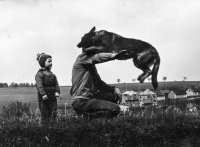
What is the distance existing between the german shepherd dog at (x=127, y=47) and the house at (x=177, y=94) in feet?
5.73

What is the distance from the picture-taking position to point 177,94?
7.05m

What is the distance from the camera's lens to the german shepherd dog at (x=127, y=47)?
5.29 metres

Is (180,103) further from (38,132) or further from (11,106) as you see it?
(11,106)

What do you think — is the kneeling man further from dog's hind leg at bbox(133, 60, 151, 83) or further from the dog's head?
dog's hind leg at bbox(133, 60, 151, 83)

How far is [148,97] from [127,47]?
191 cm

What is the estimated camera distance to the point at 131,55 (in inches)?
208

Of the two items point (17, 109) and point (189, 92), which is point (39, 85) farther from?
point (189, 92)

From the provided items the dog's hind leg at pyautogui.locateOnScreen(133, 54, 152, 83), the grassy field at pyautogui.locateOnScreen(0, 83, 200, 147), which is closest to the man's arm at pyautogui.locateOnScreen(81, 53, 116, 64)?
the dog's hind leg at pyautogui.locateOnScreen(133, 54, 152, 83)

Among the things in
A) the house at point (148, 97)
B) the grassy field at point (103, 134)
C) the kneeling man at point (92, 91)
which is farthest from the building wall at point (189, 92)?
the grassy field at point (103, 134)

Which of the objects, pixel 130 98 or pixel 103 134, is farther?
pixel 130 98

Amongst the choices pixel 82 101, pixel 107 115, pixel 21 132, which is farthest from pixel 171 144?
pixel 21 132

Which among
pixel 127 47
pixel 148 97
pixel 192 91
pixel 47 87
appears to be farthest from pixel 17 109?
pixel 192 91

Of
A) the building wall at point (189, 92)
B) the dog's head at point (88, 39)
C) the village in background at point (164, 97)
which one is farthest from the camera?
the building wall at point (189, 92)

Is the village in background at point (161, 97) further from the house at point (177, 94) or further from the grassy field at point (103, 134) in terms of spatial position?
the grassy field at point (103, 134)
